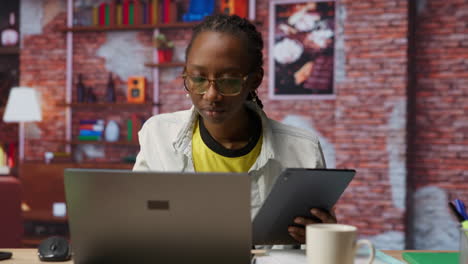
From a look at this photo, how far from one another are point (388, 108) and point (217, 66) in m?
3.41

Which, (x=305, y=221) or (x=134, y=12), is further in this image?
(x=134, y=12)

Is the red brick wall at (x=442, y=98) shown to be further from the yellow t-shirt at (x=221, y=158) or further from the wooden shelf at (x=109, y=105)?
the yellow t-shirt at (x=221, y=158)

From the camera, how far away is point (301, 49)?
16.3 feet

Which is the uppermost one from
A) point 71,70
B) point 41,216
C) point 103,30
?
point 103,30

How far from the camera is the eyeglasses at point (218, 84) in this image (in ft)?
5.03

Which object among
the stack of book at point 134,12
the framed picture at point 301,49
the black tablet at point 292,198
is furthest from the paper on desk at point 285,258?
the stack of book at point 134,12

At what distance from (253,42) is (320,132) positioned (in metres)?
3.41

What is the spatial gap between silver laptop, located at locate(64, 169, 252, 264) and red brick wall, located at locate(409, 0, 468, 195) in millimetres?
4152

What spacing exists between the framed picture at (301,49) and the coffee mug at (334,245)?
13.2ft

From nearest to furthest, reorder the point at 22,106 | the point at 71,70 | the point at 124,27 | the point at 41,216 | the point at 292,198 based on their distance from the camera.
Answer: the point at 292,198 → the point at 41,216 → the point at 22,106 → the point at 124,27 → the point at 71,70

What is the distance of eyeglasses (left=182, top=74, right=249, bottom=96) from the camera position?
60.4 inches

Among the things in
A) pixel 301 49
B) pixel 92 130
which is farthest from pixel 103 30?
pixel 301 49

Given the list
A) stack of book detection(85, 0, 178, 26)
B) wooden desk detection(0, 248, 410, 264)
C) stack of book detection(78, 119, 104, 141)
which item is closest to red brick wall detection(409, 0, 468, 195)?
stack of book detection(85, 0, 178, 26)

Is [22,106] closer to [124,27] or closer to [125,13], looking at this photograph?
[124,27]
